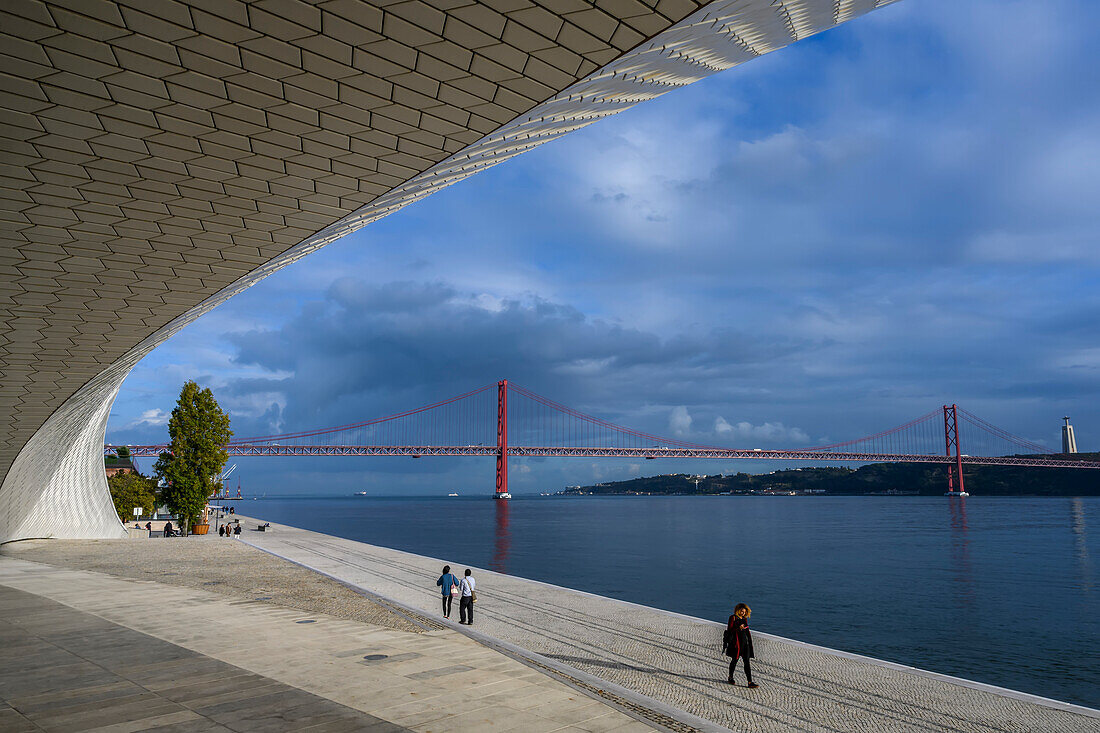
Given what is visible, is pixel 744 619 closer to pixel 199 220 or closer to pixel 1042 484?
pixel 199 220

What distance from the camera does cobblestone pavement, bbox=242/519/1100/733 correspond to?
9102 millimetres

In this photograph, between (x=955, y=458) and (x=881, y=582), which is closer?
(x=881, y=582)

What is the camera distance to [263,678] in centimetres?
752

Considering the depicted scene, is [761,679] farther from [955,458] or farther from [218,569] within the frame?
[955,458]

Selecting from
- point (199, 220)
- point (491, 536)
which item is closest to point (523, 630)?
point (199, 220)

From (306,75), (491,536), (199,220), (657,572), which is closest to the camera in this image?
(306,75)

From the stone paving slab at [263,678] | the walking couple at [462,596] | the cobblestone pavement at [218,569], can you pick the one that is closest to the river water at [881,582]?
the walking couple at [462,596]

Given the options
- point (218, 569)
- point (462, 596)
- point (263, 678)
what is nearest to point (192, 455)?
A: point (218, 569)

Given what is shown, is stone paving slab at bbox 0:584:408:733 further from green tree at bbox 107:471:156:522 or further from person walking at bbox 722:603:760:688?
green tree at bbox 107:471:156:522

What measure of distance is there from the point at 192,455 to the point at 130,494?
57.7 feet

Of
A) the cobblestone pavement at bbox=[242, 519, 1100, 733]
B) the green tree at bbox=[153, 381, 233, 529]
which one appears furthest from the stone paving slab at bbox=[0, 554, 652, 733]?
the green tree at bbox=[153, 381, 233, 529]

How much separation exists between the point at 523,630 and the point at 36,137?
39.3 ft

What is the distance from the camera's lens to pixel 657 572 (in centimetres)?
3028

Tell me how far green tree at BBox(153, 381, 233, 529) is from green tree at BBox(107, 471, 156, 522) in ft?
42.6
